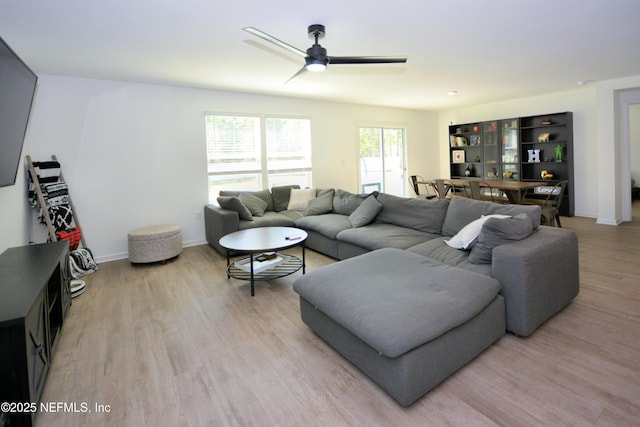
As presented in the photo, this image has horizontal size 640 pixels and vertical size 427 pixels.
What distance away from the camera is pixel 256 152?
19.0ft

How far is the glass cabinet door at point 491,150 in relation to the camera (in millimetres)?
7332

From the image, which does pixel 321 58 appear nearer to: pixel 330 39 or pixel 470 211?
pixel 330 39

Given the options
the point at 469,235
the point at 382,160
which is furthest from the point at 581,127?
the point at 469,235

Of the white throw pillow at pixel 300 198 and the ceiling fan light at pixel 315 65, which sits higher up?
the ceiling fan light at pixel 315 65

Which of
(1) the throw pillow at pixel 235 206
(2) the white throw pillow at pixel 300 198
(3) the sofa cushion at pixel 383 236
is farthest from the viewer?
Answer: (2) the white throw pillow at pixel 300 198

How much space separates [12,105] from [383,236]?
3326 mm

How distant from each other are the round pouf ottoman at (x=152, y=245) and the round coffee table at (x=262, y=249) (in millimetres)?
1022

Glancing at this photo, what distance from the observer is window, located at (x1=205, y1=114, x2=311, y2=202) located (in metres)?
5.44

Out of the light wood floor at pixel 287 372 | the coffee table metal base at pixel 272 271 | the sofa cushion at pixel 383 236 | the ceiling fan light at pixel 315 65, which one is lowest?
the light wood floor at pixel 287 372

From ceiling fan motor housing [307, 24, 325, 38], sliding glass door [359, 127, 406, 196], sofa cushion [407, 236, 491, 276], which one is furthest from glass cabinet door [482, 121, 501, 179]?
ceiling fan motor housing [307, 24, 325, 38]

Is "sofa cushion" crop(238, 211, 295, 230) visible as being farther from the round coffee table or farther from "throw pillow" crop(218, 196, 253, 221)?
the round coffee table

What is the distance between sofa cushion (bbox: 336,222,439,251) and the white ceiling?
196 centimetres

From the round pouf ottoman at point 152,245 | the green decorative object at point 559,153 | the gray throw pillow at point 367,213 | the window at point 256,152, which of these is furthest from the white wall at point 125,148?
the green decorative object at point 559,153

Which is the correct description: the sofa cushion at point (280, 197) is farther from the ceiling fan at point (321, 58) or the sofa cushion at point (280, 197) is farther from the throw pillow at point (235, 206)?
the ceiling fan at point (321, 58)
